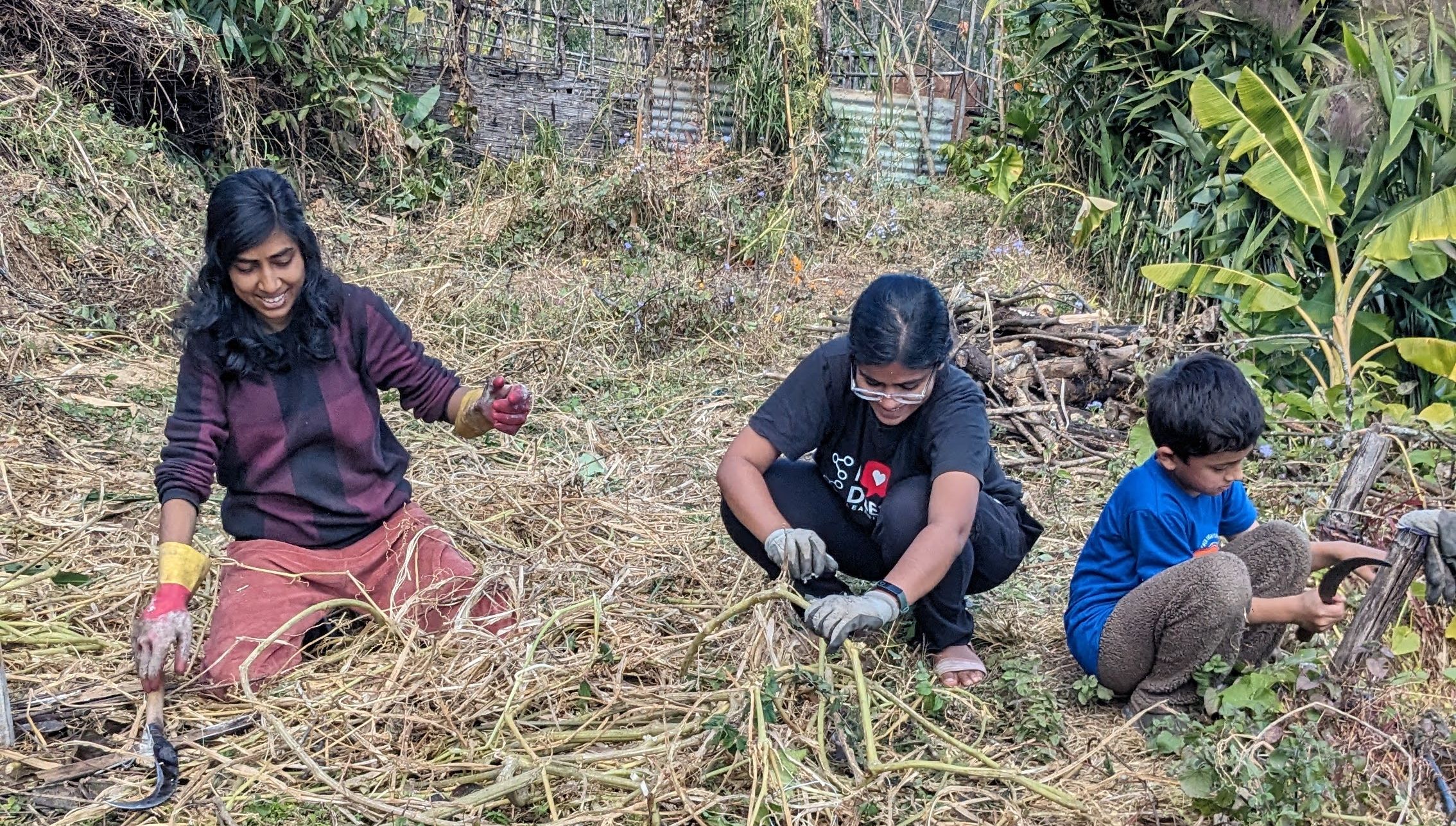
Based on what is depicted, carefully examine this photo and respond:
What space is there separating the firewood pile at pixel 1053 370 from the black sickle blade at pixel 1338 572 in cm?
204

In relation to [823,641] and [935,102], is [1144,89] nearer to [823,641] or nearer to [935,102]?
[935,102]

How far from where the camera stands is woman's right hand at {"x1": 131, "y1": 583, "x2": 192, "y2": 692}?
2182 millimetres

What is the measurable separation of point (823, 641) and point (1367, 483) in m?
1.44

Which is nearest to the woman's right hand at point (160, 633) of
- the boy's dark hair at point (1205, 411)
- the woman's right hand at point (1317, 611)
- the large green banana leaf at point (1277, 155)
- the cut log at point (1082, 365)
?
the boy's dark hair at point (1205, 411)

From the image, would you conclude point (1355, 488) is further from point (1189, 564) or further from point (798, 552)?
point (798, 552)

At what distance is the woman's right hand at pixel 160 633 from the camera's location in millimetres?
2182

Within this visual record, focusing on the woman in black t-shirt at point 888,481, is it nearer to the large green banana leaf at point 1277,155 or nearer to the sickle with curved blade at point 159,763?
the sickle with curved blade at point 159,763

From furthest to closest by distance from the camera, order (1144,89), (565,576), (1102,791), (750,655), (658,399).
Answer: (1144,89)
(658,399)
(565,576)
(750,655)
(1102,791)

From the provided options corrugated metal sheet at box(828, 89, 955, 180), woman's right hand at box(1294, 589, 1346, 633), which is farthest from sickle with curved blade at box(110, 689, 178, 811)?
corrugated metal sheet at box(828, 89, 955, 180)

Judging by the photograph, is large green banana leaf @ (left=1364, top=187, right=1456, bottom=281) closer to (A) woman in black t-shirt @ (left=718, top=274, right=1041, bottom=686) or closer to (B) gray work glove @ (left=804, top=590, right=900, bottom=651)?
(A) woman in black t-shirt @ (left=718, top=274, right=1041, bottom=686)

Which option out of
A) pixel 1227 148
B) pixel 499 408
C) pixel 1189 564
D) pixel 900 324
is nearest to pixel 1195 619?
pixel 1189 564

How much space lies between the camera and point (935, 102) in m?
9.32

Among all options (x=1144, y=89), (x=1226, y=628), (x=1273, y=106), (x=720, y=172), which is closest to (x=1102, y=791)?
(x=1226, y=628)

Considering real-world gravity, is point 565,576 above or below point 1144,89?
below
